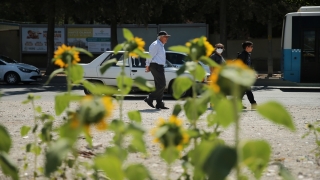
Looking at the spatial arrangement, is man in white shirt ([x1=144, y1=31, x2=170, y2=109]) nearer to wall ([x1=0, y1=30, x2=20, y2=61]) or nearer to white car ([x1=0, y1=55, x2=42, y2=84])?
white car ([x1=0, y1=55, x2=42, y2=84])

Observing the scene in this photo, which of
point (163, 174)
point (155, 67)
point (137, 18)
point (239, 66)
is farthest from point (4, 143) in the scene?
point (137, 18)

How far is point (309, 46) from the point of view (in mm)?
23328

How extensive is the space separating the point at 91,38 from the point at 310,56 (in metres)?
16.4

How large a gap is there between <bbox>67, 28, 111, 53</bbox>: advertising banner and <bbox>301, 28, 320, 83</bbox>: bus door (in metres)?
15.5

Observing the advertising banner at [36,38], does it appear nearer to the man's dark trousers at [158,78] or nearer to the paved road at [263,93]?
the paved road at [263,93]

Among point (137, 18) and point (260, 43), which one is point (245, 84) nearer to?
point (137, 18)

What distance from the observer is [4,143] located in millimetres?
2646

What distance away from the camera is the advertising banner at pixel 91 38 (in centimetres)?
3628

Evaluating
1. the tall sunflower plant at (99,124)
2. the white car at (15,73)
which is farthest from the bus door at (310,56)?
the tall sunflower plant at (99,124)

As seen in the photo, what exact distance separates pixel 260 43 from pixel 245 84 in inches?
1407

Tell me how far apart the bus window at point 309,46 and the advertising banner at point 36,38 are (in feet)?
57.7

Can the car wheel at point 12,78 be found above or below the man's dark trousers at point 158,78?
below

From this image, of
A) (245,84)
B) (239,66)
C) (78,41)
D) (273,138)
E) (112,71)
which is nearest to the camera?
(245,84)

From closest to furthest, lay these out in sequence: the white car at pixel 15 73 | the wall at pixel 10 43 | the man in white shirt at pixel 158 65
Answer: the man in white shirt at pixel 158 65, the white car at pixel 15 73, the wall at pixel 10 43
